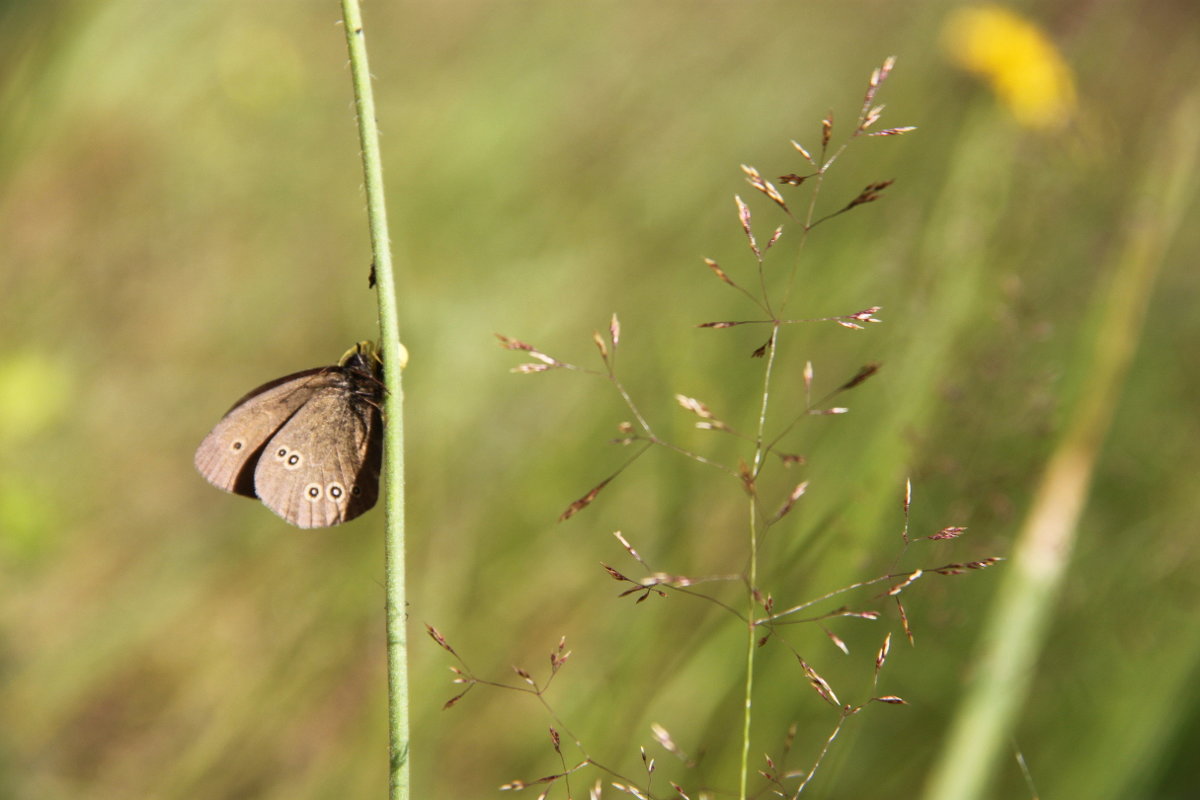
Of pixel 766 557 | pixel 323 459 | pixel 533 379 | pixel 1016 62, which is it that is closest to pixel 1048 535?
pixel 766 557

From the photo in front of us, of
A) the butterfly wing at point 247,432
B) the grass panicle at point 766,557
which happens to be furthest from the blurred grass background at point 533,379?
the butterfly wing at point 247,432

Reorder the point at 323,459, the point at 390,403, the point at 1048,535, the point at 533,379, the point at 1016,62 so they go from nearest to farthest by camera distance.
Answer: the point at 390,403
the point at 323,459
the point at 1048,535
the point at 1016,62
the point at 533,379

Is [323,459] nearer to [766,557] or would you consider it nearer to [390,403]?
[390,403]

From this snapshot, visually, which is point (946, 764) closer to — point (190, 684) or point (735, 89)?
point (190, 684)

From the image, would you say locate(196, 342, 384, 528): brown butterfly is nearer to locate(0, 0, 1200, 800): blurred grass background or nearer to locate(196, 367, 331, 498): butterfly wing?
locate(196, 367, 331, 498): butterfly wing

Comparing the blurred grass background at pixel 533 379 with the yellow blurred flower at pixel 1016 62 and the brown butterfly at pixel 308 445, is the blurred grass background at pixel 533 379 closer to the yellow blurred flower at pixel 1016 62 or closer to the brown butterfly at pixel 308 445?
the yellow blurred flower at pixel 1016 62
